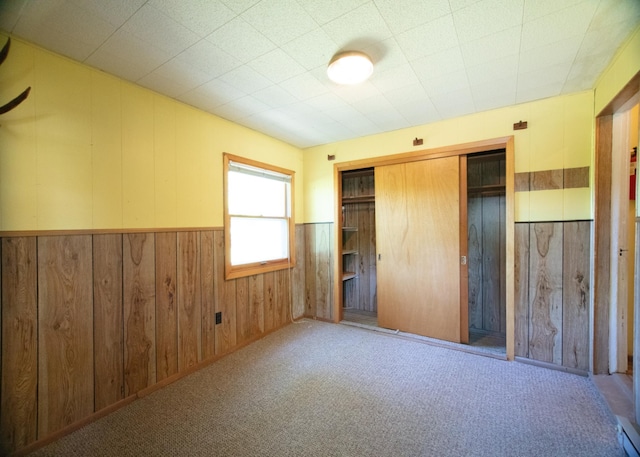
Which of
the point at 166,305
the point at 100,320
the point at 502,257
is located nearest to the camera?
the point at 100,320

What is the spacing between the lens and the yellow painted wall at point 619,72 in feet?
5.17

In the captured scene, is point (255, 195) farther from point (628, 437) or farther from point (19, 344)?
point (628, 437)

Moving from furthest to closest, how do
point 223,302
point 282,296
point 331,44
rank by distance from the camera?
point 282,296, point 223,302, point 331,44

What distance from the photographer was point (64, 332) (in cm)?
173

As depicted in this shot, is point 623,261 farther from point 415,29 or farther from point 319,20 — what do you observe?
point 319,20

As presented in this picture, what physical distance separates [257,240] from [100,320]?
1662 millimetres

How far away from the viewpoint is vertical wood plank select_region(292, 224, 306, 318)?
3.74 meters

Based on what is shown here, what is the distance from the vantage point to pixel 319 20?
1.47 meters

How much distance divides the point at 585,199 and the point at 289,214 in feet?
9.97

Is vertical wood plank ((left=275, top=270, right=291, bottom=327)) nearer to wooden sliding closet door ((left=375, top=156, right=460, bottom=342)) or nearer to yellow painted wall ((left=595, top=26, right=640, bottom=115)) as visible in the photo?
wooden sliding closet door ((left=375, top=156, right=460, bottom=342))

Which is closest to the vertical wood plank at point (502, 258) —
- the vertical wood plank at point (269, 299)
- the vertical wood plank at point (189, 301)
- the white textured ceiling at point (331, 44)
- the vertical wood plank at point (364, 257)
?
the white textured ceiling at point (331, 44)

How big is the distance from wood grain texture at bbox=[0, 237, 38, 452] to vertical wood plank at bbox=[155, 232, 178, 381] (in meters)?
0.71

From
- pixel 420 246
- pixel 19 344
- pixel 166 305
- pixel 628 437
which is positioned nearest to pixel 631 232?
pixel 628 437

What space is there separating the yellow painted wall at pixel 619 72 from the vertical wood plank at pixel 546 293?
104 centimetres
